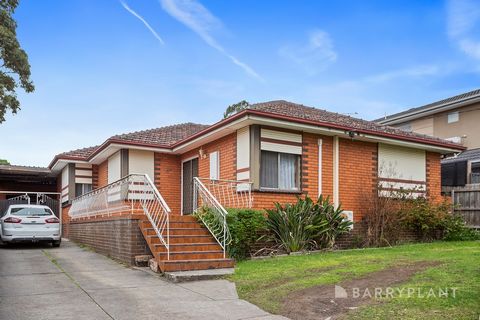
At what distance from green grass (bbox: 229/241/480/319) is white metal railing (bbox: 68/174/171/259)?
2.00m

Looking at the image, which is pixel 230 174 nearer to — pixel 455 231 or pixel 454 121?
pixel 455 231

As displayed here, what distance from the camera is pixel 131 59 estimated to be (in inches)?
577

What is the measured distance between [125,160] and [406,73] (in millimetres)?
10741

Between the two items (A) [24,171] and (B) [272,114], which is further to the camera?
(A) [24,171]

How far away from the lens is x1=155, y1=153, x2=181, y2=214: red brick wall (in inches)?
670

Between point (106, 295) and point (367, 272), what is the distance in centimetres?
429

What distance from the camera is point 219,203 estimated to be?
1122 cm

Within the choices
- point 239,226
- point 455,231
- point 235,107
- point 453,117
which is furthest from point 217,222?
point 235,107

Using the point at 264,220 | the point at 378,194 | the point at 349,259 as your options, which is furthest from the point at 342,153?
the point at 349,259

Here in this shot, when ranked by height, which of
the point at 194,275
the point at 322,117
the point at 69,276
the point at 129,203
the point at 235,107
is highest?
the point at 235,107

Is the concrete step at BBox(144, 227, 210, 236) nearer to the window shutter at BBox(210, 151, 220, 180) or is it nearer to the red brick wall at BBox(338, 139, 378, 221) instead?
the window shutter at BBox(210, 151, 220, 180)

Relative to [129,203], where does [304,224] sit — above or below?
below

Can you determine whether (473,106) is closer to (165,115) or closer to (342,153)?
(342,153)


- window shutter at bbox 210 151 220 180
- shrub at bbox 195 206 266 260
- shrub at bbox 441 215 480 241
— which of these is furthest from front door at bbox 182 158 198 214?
shrub at bbox 441 215 480 241
